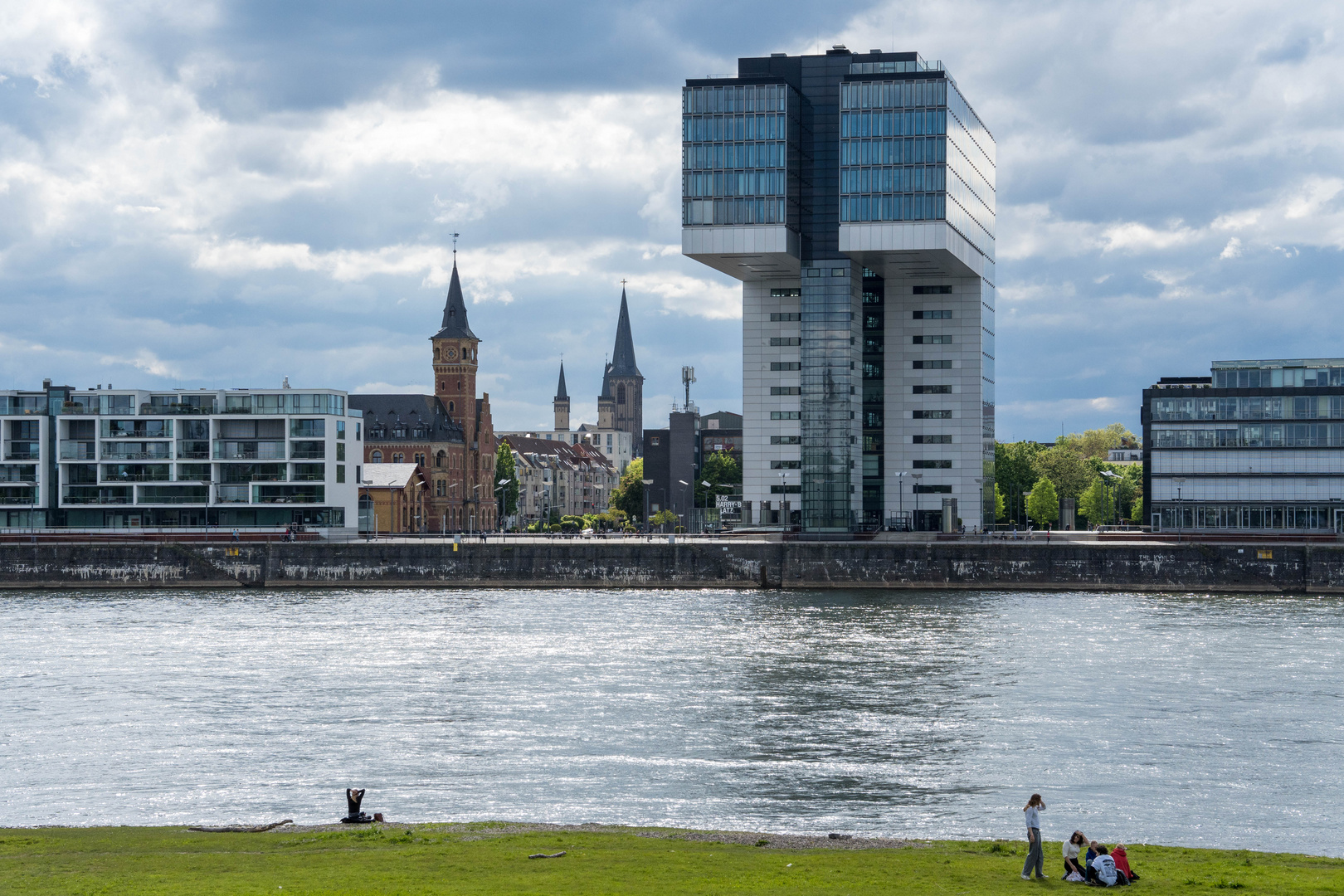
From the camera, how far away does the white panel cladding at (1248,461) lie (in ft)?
423

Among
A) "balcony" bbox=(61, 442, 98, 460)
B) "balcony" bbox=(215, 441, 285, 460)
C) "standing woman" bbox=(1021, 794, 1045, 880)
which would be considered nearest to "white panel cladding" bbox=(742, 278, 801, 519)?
"balcony" bbox=(215, 441, 285, 460)

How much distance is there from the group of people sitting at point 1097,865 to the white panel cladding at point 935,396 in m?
113

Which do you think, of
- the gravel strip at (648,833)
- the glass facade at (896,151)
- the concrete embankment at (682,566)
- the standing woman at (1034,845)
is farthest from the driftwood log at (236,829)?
the glass facade at (896,151)

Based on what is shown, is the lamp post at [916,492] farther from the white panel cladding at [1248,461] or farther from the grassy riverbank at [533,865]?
the grassy riverbank at [533,865]

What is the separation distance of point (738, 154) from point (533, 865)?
110 meters

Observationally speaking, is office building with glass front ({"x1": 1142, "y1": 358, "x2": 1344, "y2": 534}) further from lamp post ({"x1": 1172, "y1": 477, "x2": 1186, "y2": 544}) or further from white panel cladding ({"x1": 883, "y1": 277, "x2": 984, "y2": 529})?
white panel cladding ({"x1": 883, "y1": 277, "x2": 984, "y2": 529})

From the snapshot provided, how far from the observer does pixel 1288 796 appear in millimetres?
35031

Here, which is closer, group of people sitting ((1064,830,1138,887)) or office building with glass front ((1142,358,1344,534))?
group of people sitting ((1064,830,1138,887))

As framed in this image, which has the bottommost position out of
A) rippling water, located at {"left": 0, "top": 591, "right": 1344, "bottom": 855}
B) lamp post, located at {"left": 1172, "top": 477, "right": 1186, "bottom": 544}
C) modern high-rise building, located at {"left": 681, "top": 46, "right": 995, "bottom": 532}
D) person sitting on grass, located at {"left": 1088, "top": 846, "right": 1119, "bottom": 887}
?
rippling water, located at {"left": 0, "top": 591, "right": 1344, "bottom": 855}

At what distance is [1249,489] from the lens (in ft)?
428

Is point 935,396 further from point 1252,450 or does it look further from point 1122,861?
point 1122,861

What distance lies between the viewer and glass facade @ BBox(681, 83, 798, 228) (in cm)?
12875

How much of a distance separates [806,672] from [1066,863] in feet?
109

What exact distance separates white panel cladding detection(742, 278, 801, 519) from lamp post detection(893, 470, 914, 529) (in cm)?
981
